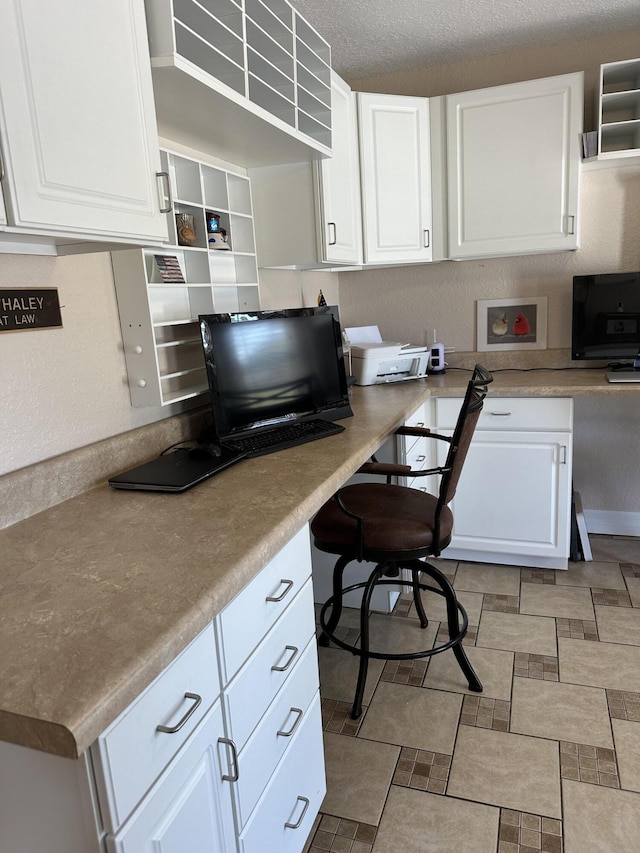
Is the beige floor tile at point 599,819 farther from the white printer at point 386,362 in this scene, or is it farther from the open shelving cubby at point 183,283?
the white printer at point 386,362

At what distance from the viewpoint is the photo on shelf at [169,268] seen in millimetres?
1798

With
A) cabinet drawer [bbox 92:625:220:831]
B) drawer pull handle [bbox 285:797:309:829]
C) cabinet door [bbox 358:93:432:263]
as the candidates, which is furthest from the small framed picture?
cabinet drawer [bbox 92:625:220:831]

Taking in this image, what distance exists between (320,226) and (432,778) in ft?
6.31

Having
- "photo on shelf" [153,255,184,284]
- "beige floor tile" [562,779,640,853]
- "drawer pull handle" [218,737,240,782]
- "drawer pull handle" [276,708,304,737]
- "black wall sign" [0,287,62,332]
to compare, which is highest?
"photo on shelf" [153,255,184,284]

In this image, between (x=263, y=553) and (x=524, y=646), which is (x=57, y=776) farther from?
(x=524, y=646)

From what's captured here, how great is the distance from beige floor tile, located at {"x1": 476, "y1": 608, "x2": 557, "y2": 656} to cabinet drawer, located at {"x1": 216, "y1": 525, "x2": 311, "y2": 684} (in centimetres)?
126

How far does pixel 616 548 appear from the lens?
3094mm

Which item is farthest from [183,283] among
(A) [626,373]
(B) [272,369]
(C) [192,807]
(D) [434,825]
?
(A) [626,373]

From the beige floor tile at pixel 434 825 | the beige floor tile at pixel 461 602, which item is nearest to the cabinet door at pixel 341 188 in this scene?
the beige floor tile at pixel 461 602

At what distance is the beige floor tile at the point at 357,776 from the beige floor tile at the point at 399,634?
1.60ft

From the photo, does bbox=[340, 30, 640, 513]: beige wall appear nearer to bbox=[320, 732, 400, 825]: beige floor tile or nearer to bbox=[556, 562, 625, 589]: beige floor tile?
bbox=[556, 562, 625, 589]: beige floor tile

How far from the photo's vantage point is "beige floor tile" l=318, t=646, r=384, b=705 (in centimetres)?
209

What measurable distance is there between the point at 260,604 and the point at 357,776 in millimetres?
893

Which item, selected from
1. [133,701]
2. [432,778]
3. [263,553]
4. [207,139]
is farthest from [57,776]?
[207,139]
